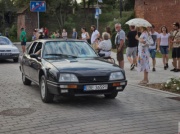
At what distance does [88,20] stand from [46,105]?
138 feet

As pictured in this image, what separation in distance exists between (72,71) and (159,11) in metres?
20.6

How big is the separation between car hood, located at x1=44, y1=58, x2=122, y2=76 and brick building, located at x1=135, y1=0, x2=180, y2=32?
18.5 metres

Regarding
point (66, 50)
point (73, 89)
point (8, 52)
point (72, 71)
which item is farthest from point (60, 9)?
point (73, 89)

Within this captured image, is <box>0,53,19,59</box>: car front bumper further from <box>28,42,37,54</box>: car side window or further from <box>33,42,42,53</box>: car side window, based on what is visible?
<box>33,42,42,53</box>: car side window

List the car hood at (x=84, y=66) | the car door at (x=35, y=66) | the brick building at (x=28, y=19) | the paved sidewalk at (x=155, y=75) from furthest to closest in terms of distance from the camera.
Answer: the brick building at (x=28, y=19), the paved sidewalk at (x=155, y=75), the car door at (x=35, y=66), the car hood at (x=84, y=66)

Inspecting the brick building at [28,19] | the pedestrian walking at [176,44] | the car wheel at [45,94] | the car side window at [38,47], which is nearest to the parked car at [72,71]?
the car wheel at [45,94]

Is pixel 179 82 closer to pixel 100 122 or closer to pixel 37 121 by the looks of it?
pixel 100 122

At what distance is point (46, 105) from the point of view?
803cm

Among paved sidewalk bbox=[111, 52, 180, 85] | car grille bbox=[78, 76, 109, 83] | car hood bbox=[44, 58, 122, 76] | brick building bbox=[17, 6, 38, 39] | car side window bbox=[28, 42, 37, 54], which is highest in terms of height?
brick building bbox=[17, 6, 38, 39]

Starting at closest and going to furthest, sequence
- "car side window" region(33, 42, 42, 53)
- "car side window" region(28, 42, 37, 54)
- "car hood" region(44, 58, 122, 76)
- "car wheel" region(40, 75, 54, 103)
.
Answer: "car hood" region(44, 58, 122, 76) < "car wheel" region(40, 75, 54, 103) < "car side window" region(33, 42, 42, 53) < "car side window" region(28, 42, 37, 54)

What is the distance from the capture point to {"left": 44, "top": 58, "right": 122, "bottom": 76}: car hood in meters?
7.82

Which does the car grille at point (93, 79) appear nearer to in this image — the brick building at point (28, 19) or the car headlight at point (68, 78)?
the car headlight at point (68, 78)

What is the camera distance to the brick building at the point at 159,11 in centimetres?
2588

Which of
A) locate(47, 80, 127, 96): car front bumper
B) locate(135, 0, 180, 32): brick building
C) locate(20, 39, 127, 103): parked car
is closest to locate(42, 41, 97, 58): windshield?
locate(20, 39, 127, 103): parked car
